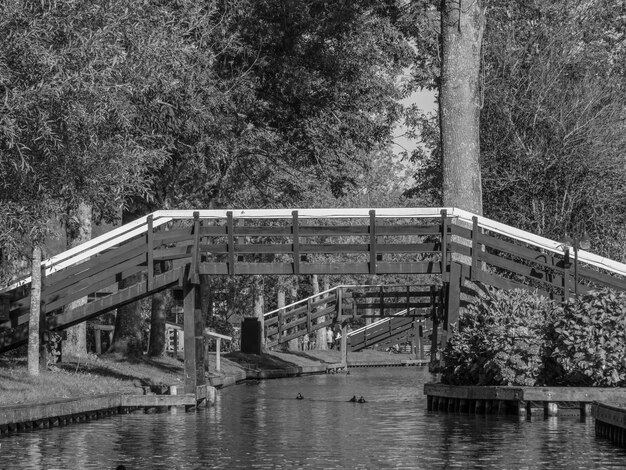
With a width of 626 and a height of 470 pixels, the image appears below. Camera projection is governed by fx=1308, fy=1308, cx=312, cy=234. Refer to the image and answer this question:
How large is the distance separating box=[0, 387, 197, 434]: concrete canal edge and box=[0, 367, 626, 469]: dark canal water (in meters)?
0.33

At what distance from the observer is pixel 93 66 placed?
798 inches

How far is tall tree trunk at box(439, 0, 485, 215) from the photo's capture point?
90.9ft

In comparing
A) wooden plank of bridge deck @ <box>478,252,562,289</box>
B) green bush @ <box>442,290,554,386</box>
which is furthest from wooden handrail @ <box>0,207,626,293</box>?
green bush @ <box>442,290,554,386</box>

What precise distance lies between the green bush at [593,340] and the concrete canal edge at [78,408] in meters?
7.59

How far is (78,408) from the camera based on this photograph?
23.2 m

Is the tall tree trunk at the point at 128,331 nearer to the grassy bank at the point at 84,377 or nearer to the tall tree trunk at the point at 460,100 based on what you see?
the grassy bank at the point at 84,377

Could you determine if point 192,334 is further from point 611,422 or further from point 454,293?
point 611,422

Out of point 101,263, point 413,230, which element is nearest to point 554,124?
point 413,230

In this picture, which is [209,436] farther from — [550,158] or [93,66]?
[550,158]

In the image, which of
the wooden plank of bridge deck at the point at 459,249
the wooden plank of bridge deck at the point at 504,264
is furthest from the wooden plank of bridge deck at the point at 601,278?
the wooden plank of bridge deck at the point at 459,249

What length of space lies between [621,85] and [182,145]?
1395 cm

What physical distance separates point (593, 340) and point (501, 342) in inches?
73.6

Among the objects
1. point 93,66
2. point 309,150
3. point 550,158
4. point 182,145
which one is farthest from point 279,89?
point 93,66

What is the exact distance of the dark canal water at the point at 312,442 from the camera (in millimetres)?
16953
